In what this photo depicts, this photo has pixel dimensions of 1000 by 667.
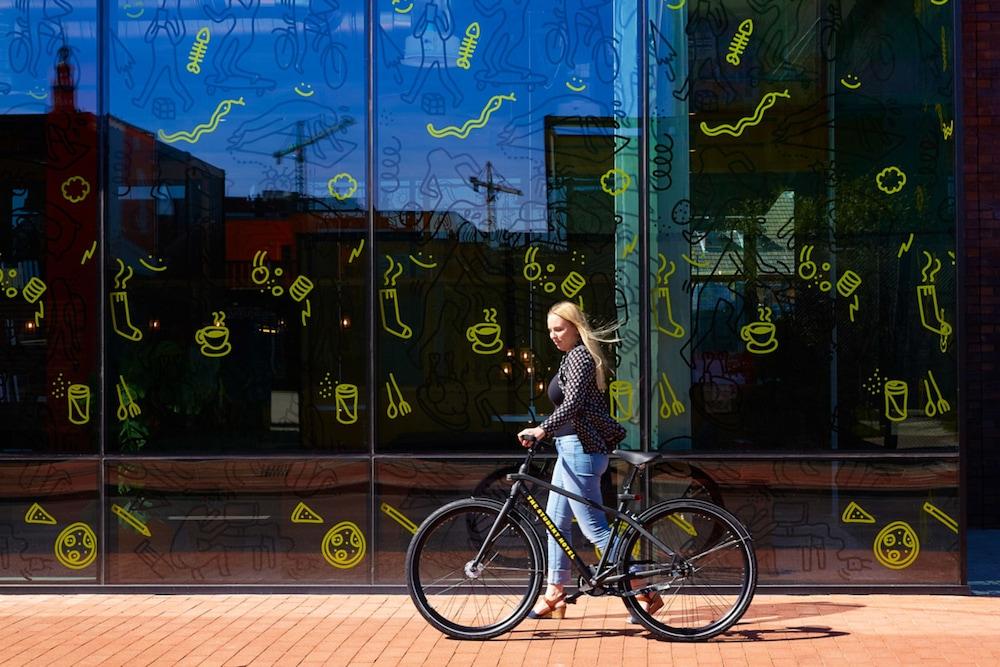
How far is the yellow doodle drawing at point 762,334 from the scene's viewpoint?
852cm

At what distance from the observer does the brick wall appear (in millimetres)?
10984

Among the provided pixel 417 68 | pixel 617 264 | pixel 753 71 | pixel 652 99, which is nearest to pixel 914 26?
pixel 753 71

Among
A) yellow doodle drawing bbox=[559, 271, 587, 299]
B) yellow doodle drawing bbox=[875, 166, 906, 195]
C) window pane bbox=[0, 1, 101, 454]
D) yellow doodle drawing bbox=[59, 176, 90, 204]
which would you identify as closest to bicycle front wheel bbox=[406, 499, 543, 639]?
yellow doodle drawing bbox=[559, 271, 587, 299]

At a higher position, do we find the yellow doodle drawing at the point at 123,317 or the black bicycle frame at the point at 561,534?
the yellow doodle drawing at the point at 123,317

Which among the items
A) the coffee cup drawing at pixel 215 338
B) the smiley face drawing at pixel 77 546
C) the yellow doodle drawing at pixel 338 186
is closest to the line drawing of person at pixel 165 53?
the yellow doodle drawing at pixel 338 186

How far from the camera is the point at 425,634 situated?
23.8 feet

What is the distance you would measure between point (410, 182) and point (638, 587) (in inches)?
128

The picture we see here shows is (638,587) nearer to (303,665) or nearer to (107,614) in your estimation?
(303,665)

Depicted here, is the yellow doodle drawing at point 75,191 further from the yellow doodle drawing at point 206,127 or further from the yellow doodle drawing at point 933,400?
the yellow doodle drawing at point 933,400

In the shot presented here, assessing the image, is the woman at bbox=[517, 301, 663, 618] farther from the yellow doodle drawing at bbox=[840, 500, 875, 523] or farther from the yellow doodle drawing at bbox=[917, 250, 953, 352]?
the yellow doodle drawing at bbox=[917, 250, 953, 352]

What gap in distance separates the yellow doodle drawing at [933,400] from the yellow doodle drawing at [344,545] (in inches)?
153

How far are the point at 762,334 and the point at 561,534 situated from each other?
88.4 inches

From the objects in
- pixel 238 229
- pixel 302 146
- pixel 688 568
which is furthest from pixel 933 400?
pixel 238 229

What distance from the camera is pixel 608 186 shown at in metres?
8.62
